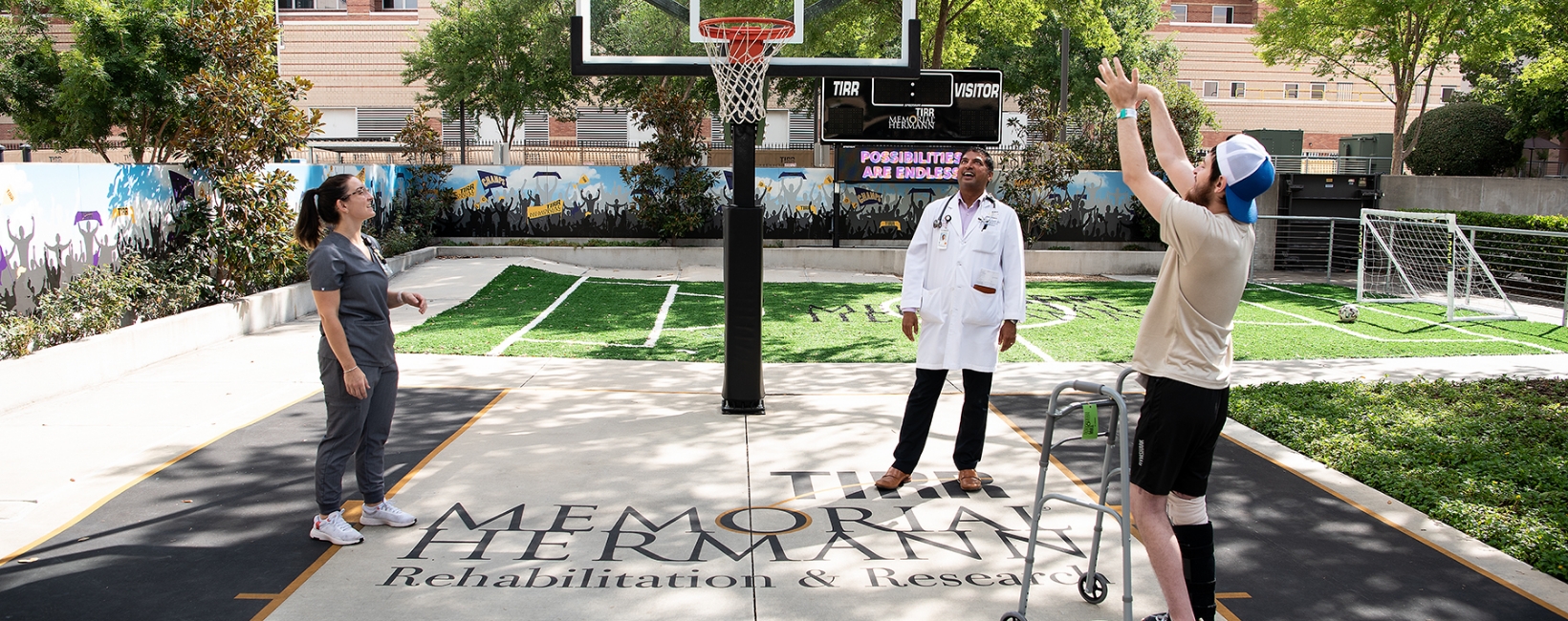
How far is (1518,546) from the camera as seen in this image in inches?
192

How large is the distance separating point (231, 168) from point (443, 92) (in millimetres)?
27326

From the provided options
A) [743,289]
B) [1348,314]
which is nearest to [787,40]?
[743,289]

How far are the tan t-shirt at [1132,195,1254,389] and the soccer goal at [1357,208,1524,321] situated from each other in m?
12.4

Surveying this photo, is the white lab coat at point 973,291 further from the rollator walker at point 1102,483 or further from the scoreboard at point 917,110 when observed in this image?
the scoreboard at point 917,110

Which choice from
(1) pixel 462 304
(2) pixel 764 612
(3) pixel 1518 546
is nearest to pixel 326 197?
(2) pixel 764 612

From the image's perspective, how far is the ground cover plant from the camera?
5230mm

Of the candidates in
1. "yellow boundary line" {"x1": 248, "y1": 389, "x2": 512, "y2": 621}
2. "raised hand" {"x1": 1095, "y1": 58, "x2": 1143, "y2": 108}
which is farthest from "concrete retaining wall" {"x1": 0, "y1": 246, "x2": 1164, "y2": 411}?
"raised hand" {"x1": 1095, "y1": 58, "x2": 1143, "y2": 108}

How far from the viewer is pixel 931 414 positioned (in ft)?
18.5

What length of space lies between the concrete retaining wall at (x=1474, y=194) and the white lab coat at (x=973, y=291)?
2002 centimetres

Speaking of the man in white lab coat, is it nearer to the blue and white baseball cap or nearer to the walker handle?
the walker handle

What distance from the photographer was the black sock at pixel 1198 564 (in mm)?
3729

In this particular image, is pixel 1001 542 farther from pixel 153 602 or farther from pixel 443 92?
pixel 443 92

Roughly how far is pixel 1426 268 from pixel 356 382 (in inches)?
644

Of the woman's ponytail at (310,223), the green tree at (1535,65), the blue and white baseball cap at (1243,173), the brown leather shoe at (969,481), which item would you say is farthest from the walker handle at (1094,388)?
the green tree at (1535,65)
